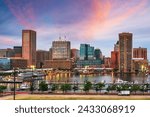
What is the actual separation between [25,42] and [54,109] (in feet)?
12.5

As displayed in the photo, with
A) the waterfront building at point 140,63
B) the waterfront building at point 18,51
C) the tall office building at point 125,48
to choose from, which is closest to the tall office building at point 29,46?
the waterfront building at point 18,51

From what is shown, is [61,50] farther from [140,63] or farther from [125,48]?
[140,63]

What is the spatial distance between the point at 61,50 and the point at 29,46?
3.99 ft

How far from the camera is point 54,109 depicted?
4.20m

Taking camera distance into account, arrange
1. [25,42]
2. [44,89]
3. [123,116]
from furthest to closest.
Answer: [44,89], [25,42], [123,116]

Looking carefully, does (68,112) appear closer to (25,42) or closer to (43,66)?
(25,42)

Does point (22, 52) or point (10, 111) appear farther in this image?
point (22, 52)

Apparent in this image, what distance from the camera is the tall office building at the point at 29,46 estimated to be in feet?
24.2

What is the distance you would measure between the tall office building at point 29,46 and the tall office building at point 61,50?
52 centimetres

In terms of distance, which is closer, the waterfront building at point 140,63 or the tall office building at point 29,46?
the tall office building at point 29,46

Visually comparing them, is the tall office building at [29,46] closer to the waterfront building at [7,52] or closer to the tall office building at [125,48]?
the waterfront building at [7,52]

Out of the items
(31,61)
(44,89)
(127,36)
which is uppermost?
(127,36)

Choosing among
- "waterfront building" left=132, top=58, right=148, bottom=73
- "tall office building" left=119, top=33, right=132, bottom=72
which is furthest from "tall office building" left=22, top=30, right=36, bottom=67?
"waterfront building" left=132, top=58, right=148, bottom=73

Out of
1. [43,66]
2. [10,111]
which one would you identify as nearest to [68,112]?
[10,111]
